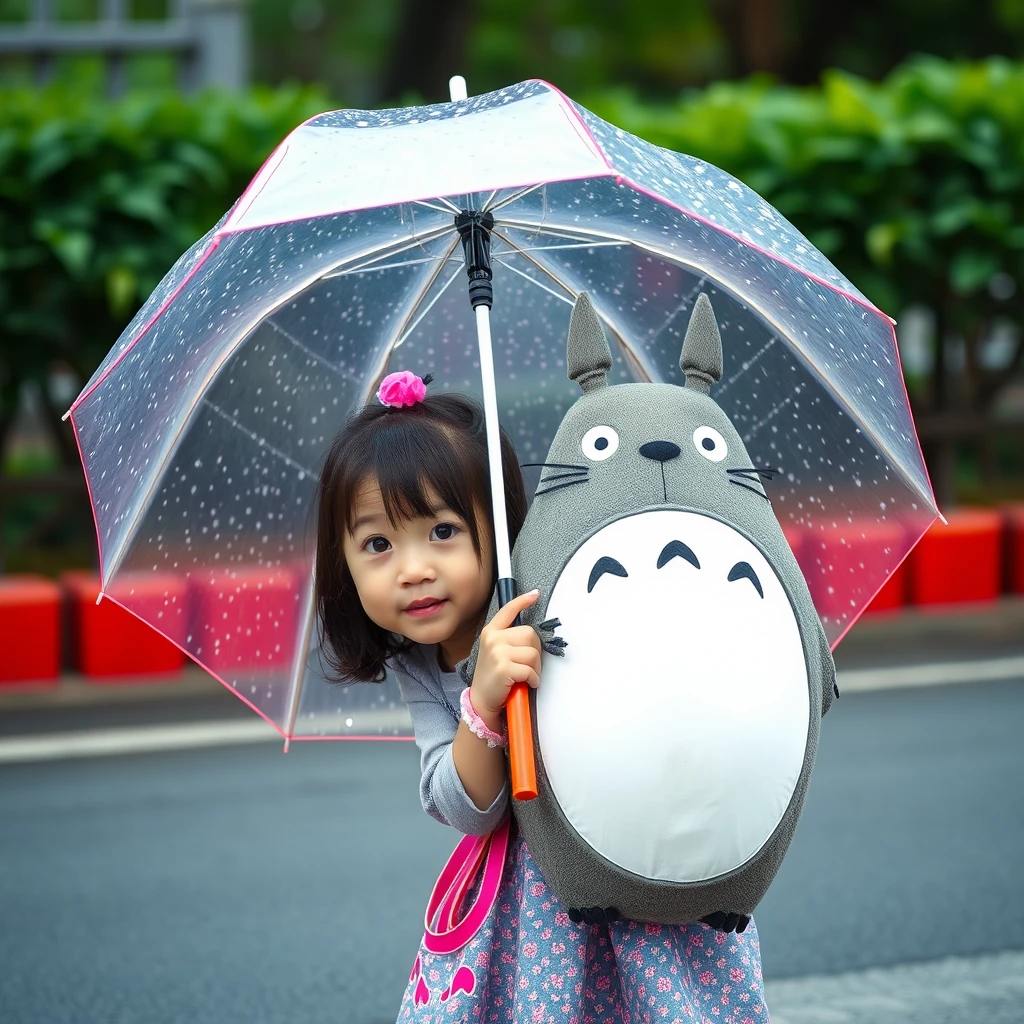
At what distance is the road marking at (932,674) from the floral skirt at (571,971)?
4941 millimetres

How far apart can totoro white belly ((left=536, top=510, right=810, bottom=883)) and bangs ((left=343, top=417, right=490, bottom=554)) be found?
28cm

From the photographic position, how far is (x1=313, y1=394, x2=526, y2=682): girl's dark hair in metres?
2.56

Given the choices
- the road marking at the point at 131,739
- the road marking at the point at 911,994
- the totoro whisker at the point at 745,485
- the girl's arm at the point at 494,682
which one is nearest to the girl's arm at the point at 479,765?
the girl's arm at the point at 494,682

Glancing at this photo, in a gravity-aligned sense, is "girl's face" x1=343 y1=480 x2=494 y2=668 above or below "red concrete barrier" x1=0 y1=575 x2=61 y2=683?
above

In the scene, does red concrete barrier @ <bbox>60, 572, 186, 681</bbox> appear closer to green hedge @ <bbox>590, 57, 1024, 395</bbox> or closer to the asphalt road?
the asphalt road

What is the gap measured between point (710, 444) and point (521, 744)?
0.57 metres

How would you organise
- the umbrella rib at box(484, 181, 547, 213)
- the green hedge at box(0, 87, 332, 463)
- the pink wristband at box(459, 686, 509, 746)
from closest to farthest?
1. the pink wristband at box(459, 686, 509, 746)
2. the umbrella rib at box(484, 181, 547, 213)
3. the green hedge at box(0, 87, 332, 463)

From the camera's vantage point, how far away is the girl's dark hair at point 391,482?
256cm

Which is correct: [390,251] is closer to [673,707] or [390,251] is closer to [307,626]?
[307,626]

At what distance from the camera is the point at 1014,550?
897 cm

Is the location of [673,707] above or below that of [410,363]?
below

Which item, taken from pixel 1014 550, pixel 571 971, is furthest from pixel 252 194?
pixel 1014 550

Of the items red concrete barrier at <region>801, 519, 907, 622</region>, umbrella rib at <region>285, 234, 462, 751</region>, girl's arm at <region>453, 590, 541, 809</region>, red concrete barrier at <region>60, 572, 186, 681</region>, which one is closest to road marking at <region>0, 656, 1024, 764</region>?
red concrete barrier at <region>60, 572, 186, 681</region>

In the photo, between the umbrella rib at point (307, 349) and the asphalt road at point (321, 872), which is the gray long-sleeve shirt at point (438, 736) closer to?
the umbrella rib at point (307, 349)
